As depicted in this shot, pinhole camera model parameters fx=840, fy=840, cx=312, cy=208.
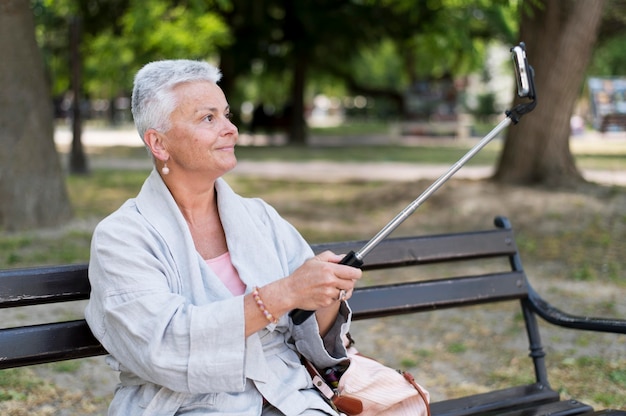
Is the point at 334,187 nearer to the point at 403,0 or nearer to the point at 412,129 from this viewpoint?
the point at 403,0

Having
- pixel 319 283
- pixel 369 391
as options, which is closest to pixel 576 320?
pixel 369 391

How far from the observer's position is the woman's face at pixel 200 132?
2369mm

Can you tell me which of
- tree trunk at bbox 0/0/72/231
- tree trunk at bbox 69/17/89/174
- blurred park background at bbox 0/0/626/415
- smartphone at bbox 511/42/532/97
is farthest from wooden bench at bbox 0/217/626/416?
tree trunk at bbox 69/17/89/174

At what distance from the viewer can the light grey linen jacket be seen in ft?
6.98

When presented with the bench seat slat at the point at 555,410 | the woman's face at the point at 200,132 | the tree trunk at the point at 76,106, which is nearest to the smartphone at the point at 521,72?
the woman's face at the point at 200,132

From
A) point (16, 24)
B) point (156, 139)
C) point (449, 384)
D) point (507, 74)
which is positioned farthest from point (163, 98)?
point (507, 74)

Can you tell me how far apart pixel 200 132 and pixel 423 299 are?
1235mm

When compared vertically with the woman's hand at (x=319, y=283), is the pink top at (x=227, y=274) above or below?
below

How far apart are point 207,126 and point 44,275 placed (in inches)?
26.3

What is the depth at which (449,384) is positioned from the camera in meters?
4.64

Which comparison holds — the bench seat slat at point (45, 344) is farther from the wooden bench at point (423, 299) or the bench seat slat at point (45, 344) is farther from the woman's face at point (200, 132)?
the woman's face at point (200, 132)

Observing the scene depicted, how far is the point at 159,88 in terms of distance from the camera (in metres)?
2.35

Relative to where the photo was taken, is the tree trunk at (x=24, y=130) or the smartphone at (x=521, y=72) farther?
the tree trunk at (x=24, y=130)

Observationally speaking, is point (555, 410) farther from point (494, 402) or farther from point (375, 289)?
point (375, 289)
